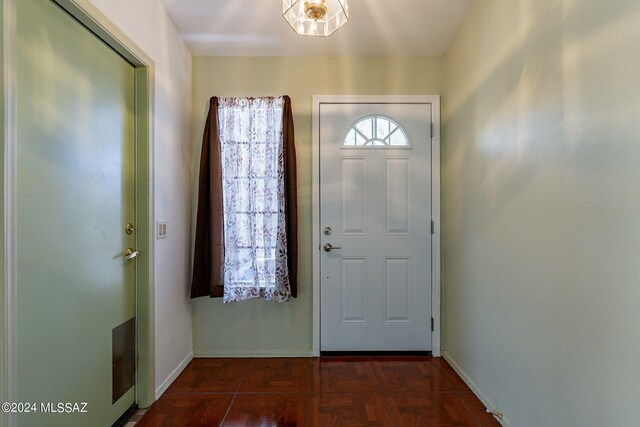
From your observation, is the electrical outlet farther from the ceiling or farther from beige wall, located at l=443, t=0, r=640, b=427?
beige wall, located at l=443, t=0, r=640, b=427

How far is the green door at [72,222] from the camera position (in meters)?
1.16

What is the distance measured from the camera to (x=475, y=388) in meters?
1.99

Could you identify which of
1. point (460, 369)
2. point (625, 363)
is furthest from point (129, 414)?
point (625, 363)

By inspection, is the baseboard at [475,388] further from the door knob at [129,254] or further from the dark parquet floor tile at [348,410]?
the door knob at [129,254]

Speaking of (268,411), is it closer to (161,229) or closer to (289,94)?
(161,229)

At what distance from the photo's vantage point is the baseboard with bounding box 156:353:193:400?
197cm

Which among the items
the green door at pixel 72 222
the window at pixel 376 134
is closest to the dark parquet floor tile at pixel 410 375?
the green door at pixel 72 222

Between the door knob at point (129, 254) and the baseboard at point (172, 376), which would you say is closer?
the door knob at point (129, 254)

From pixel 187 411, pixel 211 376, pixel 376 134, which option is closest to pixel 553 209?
pixel 376 134

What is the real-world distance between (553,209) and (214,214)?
215 cm

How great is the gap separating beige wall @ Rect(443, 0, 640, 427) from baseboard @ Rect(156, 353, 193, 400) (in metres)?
2.05

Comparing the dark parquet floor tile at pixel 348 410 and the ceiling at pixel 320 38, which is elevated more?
the ceiling at pixel 320 38

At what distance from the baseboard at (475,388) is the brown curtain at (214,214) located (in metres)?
1.32

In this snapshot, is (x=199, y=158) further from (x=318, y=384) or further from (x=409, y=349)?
(x=409, y=349)
